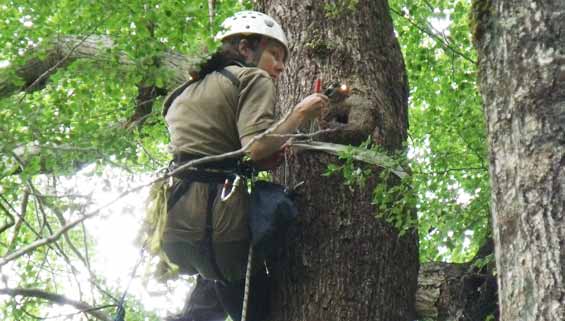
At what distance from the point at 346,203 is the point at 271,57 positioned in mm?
954

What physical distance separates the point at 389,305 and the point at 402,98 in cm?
135

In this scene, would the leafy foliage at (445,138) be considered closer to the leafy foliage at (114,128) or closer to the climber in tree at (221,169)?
the leafy foliage at (114,128)

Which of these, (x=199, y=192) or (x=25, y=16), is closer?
(x=199, y=192)

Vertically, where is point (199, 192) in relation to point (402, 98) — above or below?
below

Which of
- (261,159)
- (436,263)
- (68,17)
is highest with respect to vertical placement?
(68,17)

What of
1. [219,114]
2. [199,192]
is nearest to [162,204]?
[199,192]

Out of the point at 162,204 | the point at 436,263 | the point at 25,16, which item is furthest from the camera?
the point at 25,16

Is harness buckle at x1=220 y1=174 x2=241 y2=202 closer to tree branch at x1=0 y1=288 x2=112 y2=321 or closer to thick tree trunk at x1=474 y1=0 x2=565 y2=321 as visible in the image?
tree branch at x1=0 y1=288 x2=112 y2=321

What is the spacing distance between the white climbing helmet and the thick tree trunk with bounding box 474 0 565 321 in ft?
6.39

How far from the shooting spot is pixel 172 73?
15.1 ft

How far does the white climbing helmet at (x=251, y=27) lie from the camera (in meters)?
4.46

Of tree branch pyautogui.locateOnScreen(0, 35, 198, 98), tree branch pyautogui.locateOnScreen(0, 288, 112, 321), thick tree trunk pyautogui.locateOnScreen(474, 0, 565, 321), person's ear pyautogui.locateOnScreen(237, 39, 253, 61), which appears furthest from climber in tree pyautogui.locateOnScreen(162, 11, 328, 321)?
thick tree trunk pyautogui.locateOnScreen(474, 0, 565, 321)

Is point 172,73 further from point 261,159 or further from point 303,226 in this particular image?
point 303,226

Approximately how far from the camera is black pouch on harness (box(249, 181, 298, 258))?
392 centimetres
